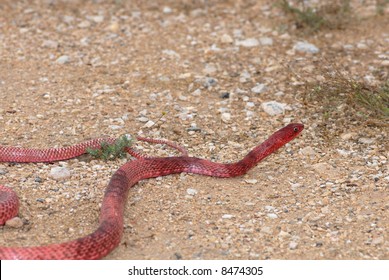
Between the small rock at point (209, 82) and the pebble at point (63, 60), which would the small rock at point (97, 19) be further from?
the small rock at point (209, 82)

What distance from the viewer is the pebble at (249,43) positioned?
1009 centimetres

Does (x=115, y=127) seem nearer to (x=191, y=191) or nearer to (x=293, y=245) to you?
(x=191, y=191)

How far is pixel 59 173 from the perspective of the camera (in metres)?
7.32

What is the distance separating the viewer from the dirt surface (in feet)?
20.9

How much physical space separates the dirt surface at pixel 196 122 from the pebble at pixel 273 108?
52mm

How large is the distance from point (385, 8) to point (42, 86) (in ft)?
16.3

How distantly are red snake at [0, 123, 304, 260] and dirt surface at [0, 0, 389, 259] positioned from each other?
11cm

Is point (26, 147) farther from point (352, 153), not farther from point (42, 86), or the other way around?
point (352, 153)

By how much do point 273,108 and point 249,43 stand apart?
5.85 feet

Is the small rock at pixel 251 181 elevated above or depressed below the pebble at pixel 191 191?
below

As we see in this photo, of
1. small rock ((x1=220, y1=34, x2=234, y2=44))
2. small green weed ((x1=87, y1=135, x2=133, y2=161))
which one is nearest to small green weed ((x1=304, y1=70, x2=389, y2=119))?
small rock ((x1=220, y1=34, x2=234, y2=44))

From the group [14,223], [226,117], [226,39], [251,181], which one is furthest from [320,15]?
[14,223]

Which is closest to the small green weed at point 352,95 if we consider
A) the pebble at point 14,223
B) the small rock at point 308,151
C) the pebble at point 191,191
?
the small rock at point 308,151
